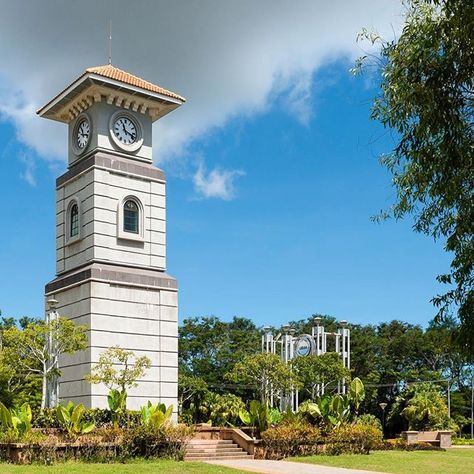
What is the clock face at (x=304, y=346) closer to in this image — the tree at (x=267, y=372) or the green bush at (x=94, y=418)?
the tree at (x=267, y=372)

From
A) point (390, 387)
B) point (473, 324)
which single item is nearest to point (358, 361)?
point (390, 387)

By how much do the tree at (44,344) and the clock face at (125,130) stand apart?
853cm

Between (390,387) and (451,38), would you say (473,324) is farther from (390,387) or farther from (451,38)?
(390,387)

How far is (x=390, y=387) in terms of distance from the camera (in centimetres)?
5978

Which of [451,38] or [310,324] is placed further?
[310,324]

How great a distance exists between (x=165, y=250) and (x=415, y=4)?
2150 centimetres

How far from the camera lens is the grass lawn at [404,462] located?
21.1 meters

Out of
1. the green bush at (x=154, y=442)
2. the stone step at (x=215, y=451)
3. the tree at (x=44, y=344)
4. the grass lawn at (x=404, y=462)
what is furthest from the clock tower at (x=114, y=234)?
the grass lawn at (x=404, y=462)

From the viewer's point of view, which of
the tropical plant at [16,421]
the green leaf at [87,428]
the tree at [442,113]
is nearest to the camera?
the tree at [442,113]

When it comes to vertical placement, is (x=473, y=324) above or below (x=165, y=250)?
below

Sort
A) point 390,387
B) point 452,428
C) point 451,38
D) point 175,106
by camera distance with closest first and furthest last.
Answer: point 451,38
point 175,106
point 452,428
point 390,387

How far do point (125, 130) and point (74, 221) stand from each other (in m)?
4.21

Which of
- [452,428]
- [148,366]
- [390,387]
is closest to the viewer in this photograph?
[148,366]

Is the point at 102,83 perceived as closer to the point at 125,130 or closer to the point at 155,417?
the point at 125,130
